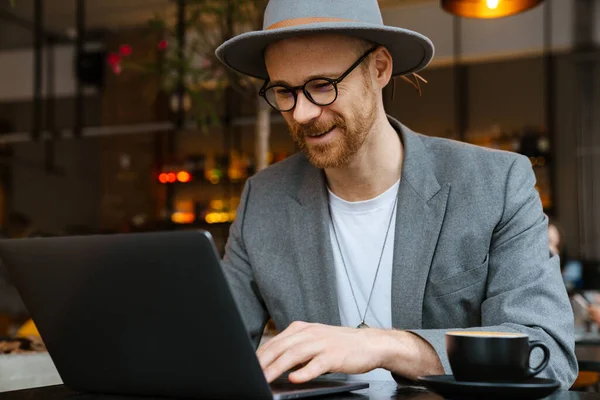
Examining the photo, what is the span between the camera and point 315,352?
112 centimetres

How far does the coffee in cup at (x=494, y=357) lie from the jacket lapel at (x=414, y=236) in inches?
25.6

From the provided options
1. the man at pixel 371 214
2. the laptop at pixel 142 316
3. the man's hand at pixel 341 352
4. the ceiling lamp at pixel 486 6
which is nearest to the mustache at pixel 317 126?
the man at pixel 371 214

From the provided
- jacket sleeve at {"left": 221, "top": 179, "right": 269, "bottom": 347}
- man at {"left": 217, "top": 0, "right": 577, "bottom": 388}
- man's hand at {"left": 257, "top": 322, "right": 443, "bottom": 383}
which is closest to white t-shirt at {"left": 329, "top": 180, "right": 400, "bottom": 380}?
man at {"left": 217, "top": 0, "right": 577, "bottom": 388}

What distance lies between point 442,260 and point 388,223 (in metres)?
0.20

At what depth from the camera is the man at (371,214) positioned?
1.54 metres

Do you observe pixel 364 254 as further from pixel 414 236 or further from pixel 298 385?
pixel 298 385

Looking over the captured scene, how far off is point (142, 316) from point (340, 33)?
80cm

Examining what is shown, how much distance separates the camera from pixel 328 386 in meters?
1.08

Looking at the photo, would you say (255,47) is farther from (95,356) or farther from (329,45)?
(95,356)

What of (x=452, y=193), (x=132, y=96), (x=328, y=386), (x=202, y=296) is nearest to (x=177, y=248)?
(x=202, y=296)

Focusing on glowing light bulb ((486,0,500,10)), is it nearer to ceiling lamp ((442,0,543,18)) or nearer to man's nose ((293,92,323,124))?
ceiling lamp ((442,0,543,18))

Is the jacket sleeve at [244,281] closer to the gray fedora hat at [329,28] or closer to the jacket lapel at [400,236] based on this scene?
the jacket lapel at [400,236]

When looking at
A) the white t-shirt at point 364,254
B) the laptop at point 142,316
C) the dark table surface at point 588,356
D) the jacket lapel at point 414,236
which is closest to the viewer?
the laptop at point 142,316

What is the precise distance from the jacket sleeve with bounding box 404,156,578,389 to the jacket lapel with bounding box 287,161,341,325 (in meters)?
0.35
